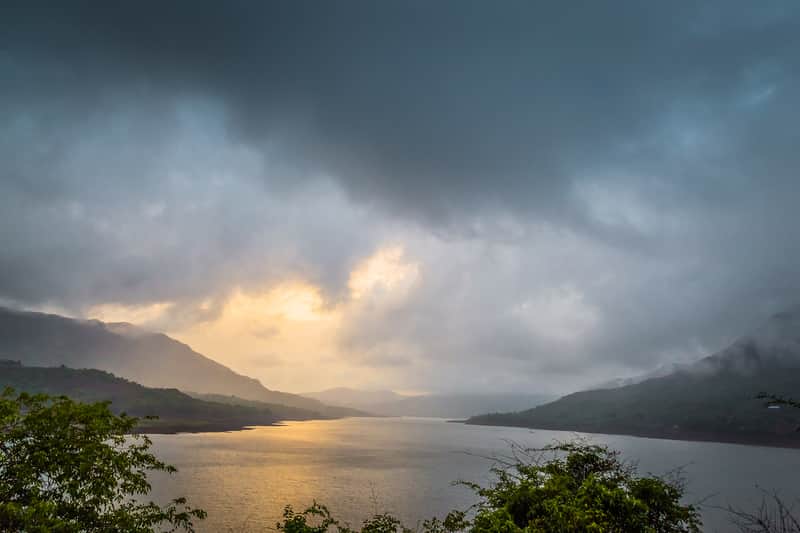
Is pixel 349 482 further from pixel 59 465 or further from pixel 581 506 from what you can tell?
pixel 581 506

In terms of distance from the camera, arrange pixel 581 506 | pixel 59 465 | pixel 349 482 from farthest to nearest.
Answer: pixel 349 482 → pixel 59 465 → pixel 581 506

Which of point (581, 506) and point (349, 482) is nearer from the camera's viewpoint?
point (581, 506)

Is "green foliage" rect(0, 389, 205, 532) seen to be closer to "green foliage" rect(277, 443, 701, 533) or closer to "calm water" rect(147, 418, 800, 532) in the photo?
"green foliage" rect(277, 443, 701, 533)

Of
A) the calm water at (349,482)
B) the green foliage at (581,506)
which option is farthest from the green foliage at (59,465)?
the calm water at (349,482)

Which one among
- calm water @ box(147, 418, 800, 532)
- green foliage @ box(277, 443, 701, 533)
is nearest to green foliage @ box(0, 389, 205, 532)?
green foliage @ box(277, 443, 701, 533)

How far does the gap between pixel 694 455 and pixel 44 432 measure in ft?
666

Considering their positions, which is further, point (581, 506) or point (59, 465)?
point (59, 465)

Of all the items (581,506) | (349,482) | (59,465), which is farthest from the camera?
(349,482)

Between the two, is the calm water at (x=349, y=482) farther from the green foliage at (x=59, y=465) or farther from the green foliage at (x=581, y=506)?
the green foliage at (x=59, y=465)

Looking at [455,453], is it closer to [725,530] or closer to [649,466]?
[649,466]

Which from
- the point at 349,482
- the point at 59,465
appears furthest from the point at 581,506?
the point at 349,482

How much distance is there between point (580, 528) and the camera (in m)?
12.4

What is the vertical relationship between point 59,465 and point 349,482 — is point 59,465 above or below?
above

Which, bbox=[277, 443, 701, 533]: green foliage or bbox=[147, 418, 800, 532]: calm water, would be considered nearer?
bbox=[277, 443, 701, 533]: green foliage
